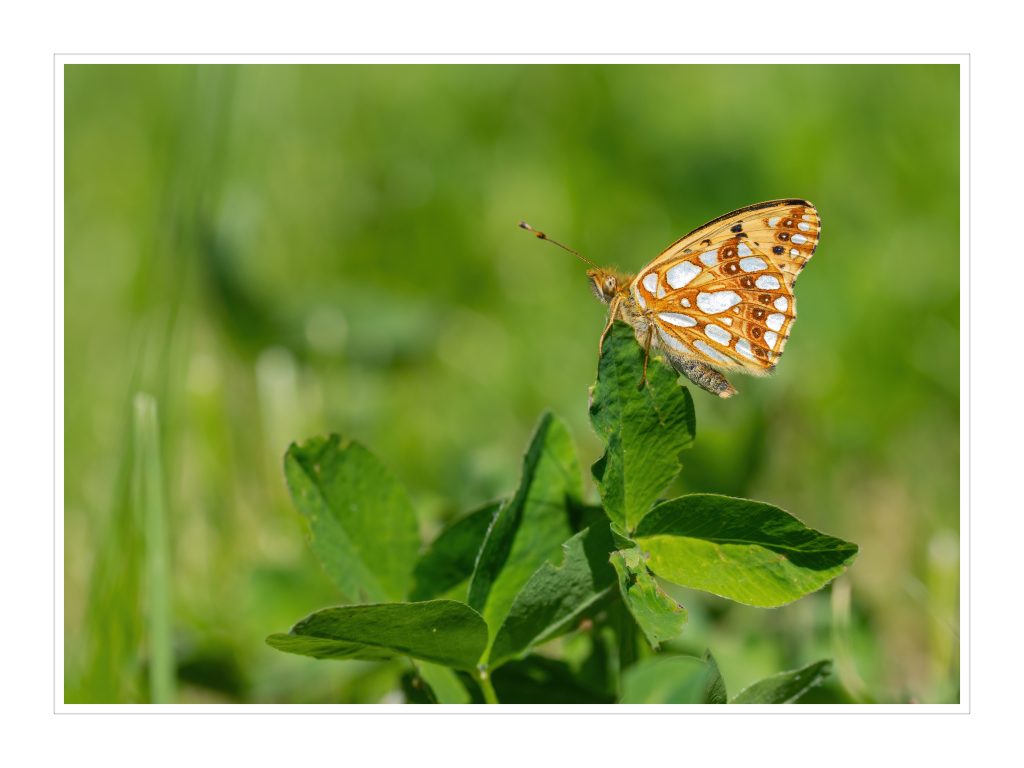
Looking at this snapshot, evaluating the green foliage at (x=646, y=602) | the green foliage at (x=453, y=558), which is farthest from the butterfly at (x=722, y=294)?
the green foliage at (x=646, y=602)

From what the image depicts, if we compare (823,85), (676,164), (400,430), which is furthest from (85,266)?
(823,85)

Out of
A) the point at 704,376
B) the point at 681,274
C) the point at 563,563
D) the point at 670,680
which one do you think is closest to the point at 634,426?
the point at 563,563

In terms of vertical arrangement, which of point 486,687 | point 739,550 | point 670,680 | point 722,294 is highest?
point 722,294

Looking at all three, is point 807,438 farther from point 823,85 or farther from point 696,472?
point 823,85

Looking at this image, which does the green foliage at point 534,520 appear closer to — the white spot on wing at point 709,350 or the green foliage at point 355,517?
the green foliage at point 355,517

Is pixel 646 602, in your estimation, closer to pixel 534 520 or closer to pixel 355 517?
pixel 534 520

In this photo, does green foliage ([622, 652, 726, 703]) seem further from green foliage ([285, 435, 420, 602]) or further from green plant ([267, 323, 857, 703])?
green foliage ([285, 435, 420, 602])

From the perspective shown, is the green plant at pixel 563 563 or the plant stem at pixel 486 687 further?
the plant stem at pixel 486 687
